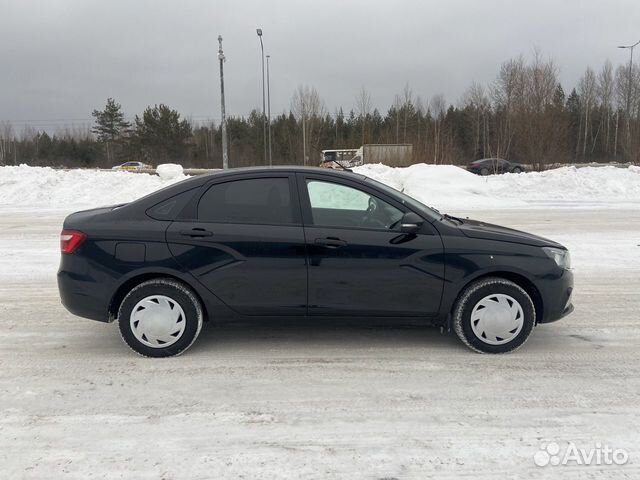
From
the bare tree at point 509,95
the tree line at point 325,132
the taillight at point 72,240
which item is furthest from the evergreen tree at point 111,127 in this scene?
the taillight at point 72,240

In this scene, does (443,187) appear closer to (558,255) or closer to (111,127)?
(558,255)

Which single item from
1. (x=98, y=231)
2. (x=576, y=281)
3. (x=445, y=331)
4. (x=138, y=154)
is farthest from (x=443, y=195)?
(x=138, y=154)

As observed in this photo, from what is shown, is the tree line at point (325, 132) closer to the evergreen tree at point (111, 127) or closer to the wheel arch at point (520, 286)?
the evergreen tree at point (111, 127)

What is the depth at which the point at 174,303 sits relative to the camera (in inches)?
162

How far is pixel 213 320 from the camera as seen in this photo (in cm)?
422

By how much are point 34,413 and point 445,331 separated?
3244 millimetres

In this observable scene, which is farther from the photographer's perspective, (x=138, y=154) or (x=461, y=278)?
(x=138, y=154)

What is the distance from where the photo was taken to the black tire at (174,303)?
13.4 ft

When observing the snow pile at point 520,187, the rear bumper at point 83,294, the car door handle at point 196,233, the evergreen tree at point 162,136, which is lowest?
the rear bumper at point 83,294

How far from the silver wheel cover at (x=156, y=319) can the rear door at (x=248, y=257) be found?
1.10ft

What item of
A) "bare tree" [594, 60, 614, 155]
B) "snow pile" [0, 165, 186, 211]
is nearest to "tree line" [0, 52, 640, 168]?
"bare tree" [594, 60, 614, 155]

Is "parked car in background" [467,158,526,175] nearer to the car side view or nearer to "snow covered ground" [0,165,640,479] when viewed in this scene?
"snow covered ground" [0,165,640,479]

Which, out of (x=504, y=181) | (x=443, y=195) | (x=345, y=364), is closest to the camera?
(x=345, y=364)

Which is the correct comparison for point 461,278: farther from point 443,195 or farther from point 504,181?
point 504,181
